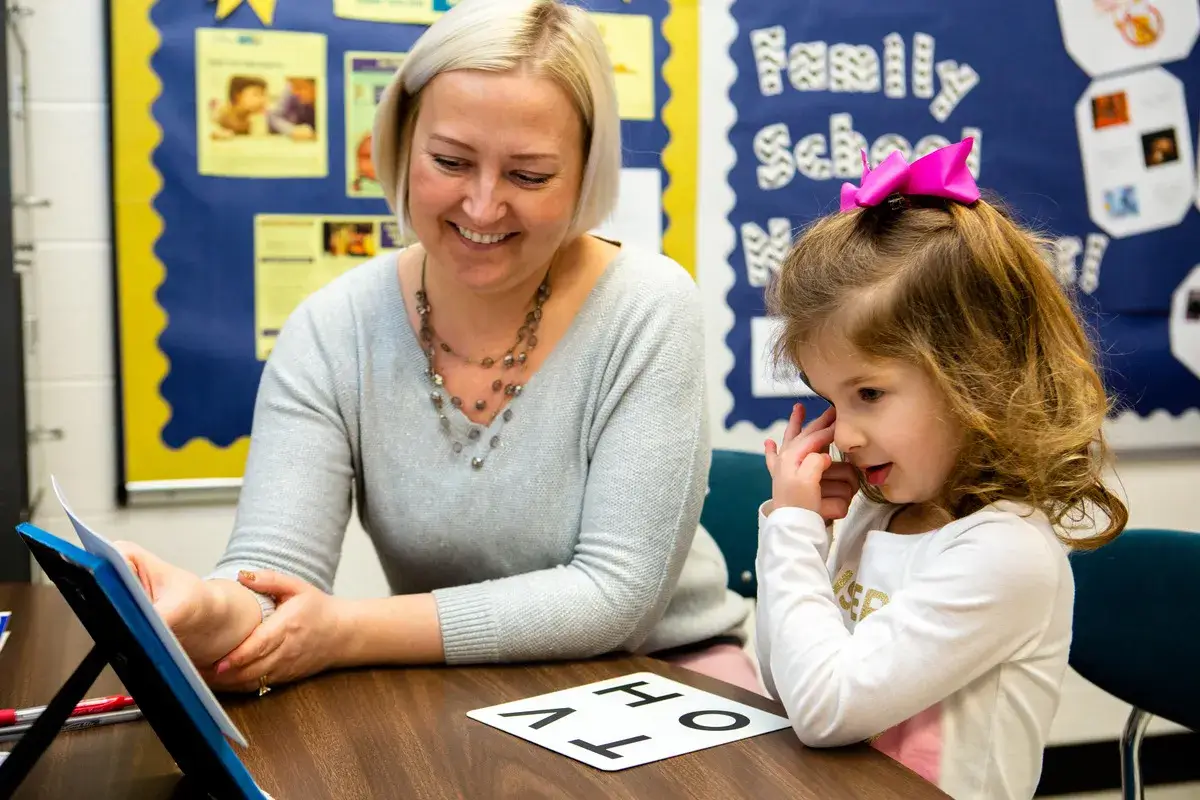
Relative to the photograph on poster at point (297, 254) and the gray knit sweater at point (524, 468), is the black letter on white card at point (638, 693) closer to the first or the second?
the gray knit sweater at point (524, 468)

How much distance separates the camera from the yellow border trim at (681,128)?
8.04ft

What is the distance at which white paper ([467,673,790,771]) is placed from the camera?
966 millimetres

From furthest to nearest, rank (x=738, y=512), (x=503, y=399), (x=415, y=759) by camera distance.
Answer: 1. (x=738, y=512)
2. (x=503, y=399)
3. (x=415, y=759)

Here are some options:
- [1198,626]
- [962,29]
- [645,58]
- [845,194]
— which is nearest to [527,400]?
[845,194]

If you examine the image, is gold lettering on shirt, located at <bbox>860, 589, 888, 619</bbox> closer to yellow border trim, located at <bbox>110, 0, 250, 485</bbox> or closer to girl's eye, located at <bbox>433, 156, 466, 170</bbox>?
girl's eye, located at <bbox>433, 156, 466, 170</bbox>

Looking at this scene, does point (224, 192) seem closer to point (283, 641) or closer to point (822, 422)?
point (283, 641)

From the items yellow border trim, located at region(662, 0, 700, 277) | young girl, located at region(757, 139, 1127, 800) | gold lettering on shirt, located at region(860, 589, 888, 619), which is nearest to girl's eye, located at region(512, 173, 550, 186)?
young girl, located at region(757, 139, 1127, 800)

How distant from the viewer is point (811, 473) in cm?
112

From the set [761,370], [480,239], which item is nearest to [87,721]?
[480,239]

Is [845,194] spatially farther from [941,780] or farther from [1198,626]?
[1198,626]

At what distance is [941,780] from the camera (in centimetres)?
103

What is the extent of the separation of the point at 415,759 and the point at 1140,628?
1015 millimetres

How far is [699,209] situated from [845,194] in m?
1.33

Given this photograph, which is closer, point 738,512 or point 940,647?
point 940,647
